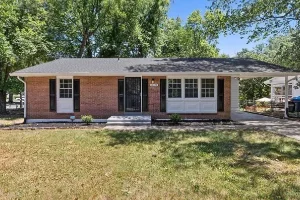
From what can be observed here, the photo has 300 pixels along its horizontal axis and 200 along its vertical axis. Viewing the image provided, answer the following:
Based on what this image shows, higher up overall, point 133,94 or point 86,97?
point 133,94

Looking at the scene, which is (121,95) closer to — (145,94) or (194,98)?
(145,94)

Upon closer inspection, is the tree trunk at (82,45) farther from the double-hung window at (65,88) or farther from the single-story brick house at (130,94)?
the double-hung window at (65,88)

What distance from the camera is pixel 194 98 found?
16141 mm

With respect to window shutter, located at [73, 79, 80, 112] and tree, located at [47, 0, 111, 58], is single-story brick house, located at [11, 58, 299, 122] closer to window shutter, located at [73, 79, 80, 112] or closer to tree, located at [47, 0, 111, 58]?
window shutter, located at [73, 79, 80, 112]

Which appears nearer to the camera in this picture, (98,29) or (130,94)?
(130,94)

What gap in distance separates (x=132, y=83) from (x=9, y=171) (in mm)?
10279

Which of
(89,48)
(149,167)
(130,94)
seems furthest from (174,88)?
(89,48)

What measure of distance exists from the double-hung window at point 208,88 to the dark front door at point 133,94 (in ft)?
11.7

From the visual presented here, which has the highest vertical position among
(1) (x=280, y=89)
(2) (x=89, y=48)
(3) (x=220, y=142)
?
(2) (x=89, y=48)

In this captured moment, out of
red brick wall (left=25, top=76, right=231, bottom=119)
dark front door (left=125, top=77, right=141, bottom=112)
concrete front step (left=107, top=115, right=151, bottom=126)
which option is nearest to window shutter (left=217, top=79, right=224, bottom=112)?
red brick wall (left=25, top=76, right=231, bottom=119)

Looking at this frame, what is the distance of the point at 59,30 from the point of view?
2828 cm

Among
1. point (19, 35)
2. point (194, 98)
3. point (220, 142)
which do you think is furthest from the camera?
point (19, 35)

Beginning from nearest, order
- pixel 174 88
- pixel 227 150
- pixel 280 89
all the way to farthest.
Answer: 1. pixel 227 150
2. pixel 174 88
3. pixel 280 89

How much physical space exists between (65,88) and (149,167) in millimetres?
10712
